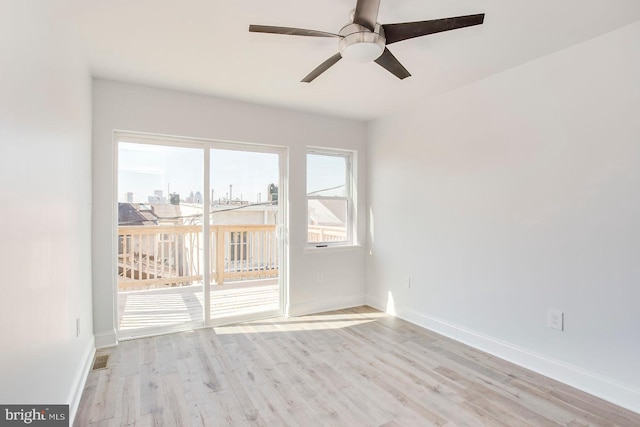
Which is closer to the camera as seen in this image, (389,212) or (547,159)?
(547,159)

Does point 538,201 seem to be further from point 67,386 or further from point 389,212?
point 67,386

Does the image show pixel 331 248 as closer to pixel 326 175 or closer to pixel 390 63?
pixel 326 175

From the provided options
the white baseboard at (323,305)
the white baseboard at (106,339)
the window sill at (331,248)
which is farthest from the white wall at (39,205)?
the window sill at (331,248)

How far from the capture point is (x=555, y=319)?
8.20 feet

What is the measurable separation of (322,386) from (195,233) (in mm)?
2091

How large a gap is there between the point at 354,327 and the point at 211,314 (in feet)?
5.05

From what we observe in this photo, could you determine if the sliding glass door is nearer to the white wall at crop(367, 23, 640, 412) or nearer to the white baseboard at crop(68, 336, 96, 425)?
the white baseboard at crop(68, 336, 96, 425)

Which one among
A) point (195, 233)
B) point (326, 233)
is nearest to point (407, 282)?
point (326, 233)

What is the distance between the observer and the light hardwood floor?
6.57 ft

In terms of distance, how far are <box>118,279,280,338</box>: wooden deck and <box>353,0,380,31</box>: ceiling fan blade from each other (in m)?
2.94

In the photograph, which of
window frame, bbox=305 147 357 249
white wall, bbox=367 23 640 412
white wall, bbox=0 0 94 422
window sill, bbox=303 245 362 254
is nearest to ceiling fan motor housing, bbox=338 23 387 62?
white wall, bbox=0 0 94 422

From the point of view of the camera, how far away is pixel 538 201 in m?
2.60

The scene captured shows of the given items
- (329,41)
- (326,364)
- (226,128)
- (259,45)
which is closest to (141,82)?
(226,128)

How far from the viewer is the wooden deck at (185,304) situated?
10.9 feet
